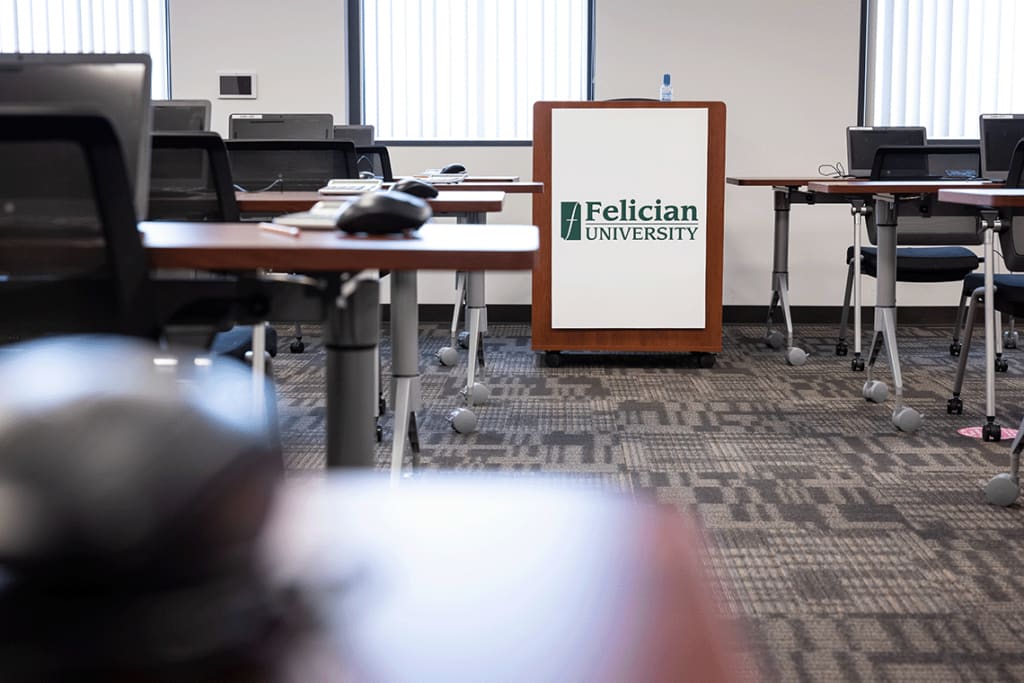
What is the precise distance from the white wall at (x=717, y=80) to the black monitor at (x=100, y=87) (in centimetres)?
481

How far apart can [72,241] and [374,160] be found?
12.6ft

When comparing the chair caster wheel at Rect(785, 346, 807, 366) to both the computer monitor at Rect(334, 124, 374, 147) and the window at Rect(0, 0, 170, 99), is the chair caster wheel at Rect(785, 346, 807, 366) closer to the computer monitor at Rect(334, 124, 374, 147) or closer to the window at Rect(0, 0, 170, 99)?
the computer monitor at Rect(334, 124, 374, 147)

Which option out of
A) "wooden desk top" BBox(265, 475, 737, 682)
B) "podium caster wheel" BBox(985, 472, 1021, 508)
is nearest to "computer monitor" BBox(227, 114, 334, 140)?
"podium caster wheel" BBox(985, 472, 1021, 508)

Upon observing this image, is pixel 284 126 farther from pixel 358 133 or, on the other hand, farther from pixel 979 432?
pixel 979 432

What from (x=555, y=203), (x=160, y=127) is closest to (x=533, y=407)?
(x=555, y=203)

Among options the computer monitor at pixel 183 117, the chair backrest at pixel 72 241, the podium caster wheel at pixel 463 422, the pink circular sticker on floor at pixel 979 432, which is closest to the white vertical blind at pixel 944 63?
the pink circular sticker on floor at pixel 979 432

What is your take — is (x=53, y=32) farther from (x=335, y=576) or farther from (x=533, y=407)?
(x=335, y=576)

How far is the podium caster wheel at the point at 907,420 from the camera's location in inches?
139

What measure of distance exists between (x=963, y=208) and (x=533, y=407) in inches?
72.9

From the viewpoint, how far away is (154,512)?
44cm

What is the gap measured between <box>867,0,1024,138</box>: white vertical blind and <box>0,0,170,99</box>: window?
4089 millimetres

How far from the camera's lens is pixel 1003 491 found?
2.68 meters

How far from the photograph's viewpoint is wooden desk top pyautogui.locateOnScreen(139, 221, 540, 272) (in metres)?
1.14

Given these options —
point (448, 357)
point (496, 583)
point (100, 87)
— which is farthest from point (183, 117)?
point (496, 583)
